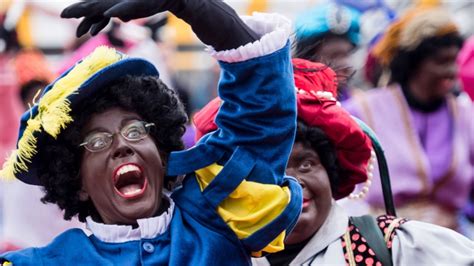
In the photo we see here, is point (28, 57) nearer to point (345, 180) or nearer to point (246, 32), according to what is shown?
point (345, 180)

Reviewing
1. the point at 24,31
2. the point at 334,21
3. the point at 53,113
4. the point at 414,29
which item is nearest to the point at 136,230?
the point at 53,113

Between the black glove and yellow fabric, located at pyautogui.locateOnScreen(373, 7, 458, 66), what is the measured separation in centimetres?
307

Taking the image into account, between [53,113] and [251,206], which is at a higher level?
[53,113]

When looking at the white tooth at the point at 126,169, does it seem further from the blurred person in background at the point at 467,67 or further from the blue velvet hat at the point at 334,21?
the blurred person in background at the point at 467,67

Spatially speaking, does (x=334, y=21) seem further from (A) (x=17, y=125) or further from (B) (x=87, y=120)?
(B) (x=87, y=120)

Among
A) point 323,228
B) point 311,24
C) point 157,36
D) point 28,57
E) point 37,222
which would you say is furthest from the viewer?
point 157,36

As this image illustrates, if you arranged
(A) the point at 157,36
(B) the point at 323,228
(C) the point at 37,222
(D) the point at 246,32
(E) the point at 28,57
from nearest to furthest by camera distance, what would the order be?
(D) the point at 246,32
(B) the point at 323,228
(C) the point at 37,222
(E) the point at 28,57
(A) the point at 157,36

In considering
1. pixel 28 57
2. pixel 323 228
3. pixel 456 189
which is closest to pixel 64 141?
pixel 323 228

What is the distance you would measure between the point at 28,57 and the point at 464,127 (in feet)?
7.92

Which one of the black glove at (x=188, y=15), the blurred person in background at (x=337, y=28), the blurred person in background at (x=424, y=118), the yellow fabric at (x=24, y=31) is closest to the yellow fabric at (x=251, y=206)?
the black glove at (x=188, y=15)

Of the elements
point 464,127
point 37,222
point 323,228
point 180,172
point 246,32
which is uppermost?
point 246,32

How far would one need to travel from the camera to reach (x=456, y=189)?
22.1 feet

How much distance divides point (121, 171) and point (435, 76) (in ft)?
10.6

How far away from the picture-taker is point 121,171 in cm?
391
